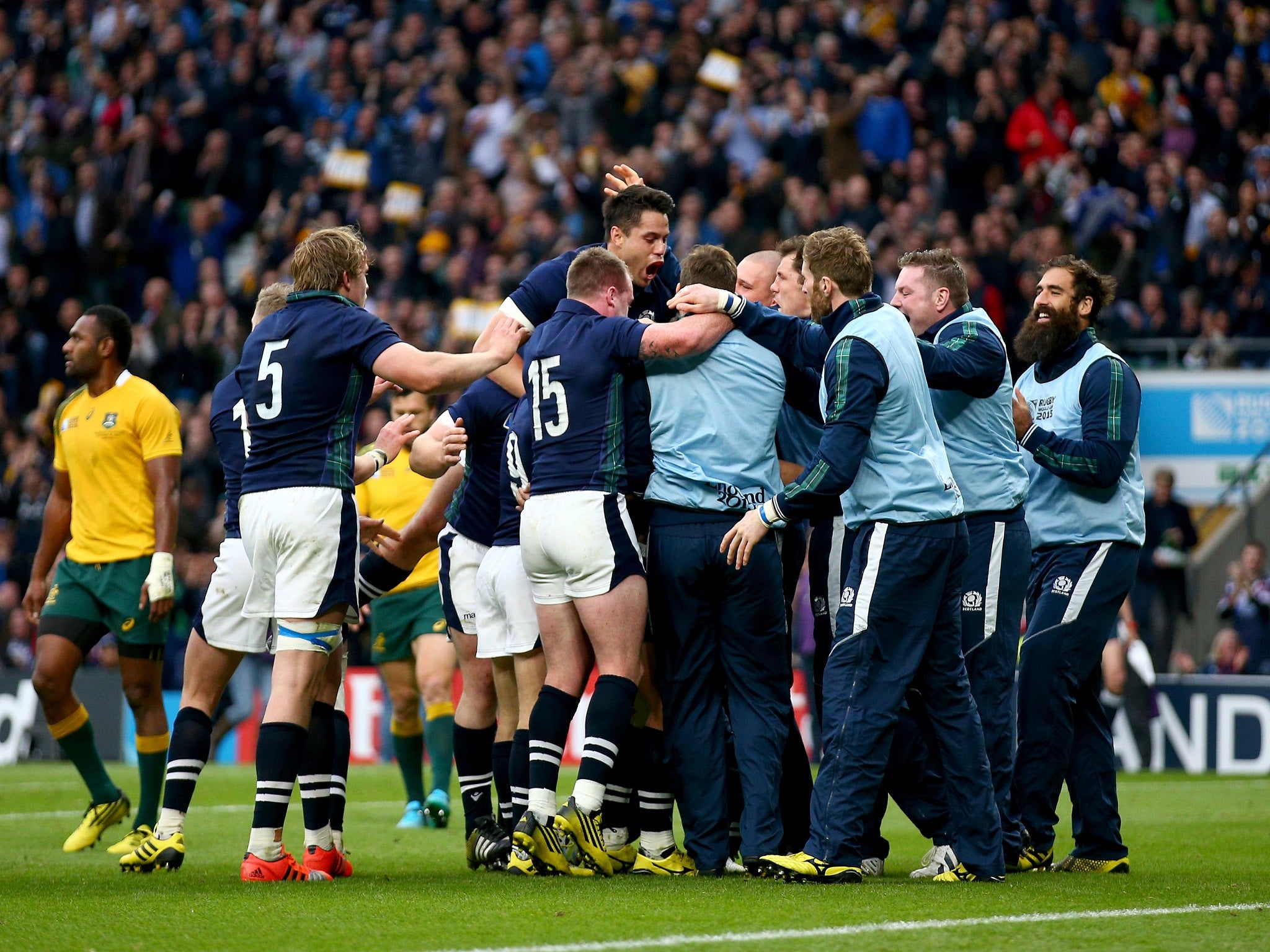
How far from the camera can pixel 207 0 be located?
77.0ft

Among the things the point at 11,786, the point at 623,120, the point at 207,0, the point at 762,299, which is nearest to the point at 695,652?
the point at 762,299

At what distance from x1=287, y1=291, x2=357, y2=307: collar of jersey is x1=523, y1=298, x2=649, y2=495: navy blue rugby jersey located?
2.80 feet

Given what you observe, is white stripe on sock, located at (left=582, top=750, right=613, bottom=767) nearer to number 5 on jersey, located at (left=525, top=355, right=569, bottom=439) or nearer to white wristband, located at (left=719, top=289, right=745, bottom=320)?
number 5 on jersey, located at (left=525, top=355, right=569, bottom=439)

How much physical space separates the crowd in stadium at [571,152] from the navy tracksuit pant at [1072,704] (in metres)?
9.16

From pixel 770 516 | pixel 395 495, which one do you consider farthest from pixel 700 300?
pixel 395 495

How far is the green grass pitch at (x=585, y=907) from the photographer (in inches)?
189

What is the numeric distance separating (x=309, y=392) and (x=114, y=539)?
2.51m

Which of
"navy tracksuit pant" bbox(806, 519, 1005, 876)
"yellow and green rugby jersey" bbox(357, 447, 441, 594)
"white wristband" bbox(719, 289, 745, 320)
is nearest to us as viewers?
"navy tracksuit pant" bbox(806, 519, 1005, 876)

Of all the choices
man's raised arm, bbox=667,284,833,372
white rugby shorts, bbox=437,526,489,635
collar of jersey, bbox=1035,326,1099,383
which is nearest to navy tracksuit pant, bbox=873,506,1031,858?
collar of jersey, bbox=1035,326,1099,383

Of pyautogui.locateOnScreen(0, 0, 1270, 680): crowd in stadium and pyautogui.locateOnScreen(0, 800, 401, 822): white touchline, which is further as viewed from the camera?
pyautogui.locateOnScreen(0, 0, 1270, 680): crowd in stadium

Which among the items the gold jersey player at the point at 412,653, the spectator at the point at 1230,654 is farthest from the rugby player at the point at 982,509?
the spectator at the point at 1230,654

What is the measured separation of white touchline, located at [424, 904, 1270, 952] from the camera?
4609 mm

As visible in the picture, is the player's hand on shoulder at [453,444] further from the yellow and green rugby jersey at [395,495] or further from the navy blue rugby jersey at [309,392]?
the yellow and green rugby jersey at [395,495]

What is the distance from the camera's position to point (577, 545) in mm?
6492
